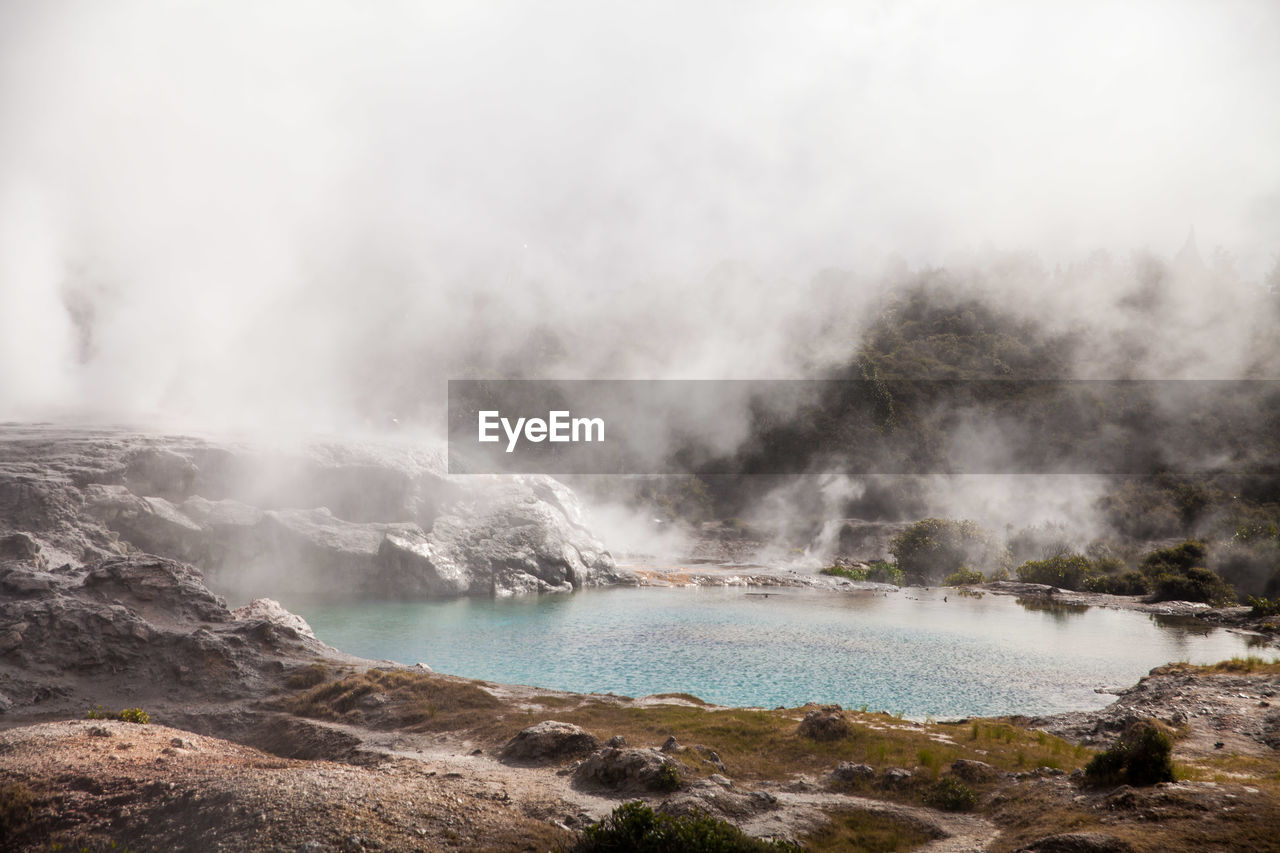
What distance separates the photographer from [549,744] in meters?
17.1

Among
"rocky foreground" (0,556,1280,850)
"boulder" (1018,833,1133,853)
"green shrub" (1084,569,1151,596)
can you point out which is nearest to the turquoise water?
"rocky foreground" (0,556,1280,850)

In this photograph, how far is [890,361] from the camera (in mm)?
158750

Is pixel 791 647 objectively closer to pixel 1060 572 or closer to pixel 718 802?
pixel 718 802

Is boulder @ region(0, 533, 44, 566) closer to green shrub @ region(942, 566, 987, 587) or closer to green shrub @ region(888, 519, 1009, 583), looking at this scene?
green shrub @ region(942, 566, 987, 587)

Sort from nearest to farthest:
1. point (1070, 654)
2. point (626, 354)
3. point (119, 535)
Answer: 1. point (1070, 654)
2. point (119, 535)
3. point (626, 354)

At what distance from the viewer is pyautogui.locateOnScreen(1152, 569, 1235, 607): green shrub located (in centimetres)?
6022

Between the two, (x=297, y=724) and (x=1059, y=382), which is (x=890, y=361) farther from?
(x=297, y=724)

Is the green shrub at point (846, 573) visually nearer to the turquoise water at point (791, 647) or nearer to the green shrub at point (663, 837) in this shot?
the turquoise water at point (791, 647)

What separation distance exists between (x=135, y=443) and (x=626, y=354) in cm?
12952

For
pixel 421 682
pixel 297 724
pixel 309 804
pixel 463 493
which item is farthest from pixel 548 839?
pixel 463 493

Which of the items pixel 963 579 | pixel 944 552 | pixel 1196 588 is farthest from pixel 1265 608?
pixel 944 552

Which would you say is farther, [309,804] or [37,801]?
[37,801]

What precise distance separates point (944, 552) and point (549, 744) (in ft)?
258

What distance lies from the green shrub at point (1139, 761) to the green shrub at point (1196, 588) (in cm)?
6137
